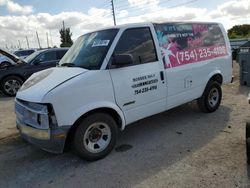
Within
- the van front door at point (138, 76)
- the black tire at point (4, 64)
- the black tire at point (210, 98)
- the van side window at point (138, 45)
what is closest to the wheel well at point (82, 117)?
the van front door at point (138, 76)

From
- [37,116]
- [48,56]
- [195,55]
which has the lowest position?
[37,116]

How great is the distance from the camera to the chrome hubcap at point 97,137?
4.14m

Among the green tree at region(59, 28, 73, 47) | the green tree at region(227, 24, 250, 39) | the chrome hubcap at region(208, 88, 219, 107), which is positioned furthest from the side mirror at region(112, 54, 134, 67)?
the green tree at region(59, 28, 73, 47)

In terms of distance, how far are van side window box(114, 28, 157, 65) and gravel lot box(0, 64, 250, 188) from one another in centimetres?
145

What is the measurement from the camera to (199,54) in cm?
564

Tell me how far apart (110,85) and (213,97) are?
3.00 meters

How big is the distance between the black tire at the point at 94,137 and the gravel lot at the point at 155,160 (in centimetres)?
15

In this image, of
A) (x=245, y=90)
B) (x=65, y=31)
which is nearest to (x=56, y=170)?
(x=245, y=90)

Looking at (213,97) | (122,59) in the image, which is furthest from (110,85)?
(213,97)

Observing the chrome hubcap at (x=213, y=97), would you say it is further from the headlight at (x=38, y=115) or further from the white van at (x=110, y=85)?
the headlight at (x=38, y=115)

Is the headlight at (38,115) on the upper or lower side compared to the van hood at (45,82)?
lower

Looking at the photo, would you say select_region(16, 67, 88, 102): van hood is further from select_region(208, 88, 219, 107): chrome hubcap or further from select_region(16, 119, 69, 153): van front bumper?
select_region(208, 88, 219, 107): chrome hubcap

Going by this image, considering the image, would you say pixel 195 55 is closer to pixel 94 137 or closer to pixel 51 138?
pixel 94 137

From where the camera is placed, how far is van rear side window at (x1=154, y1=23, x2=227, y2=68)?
16.6 feet
